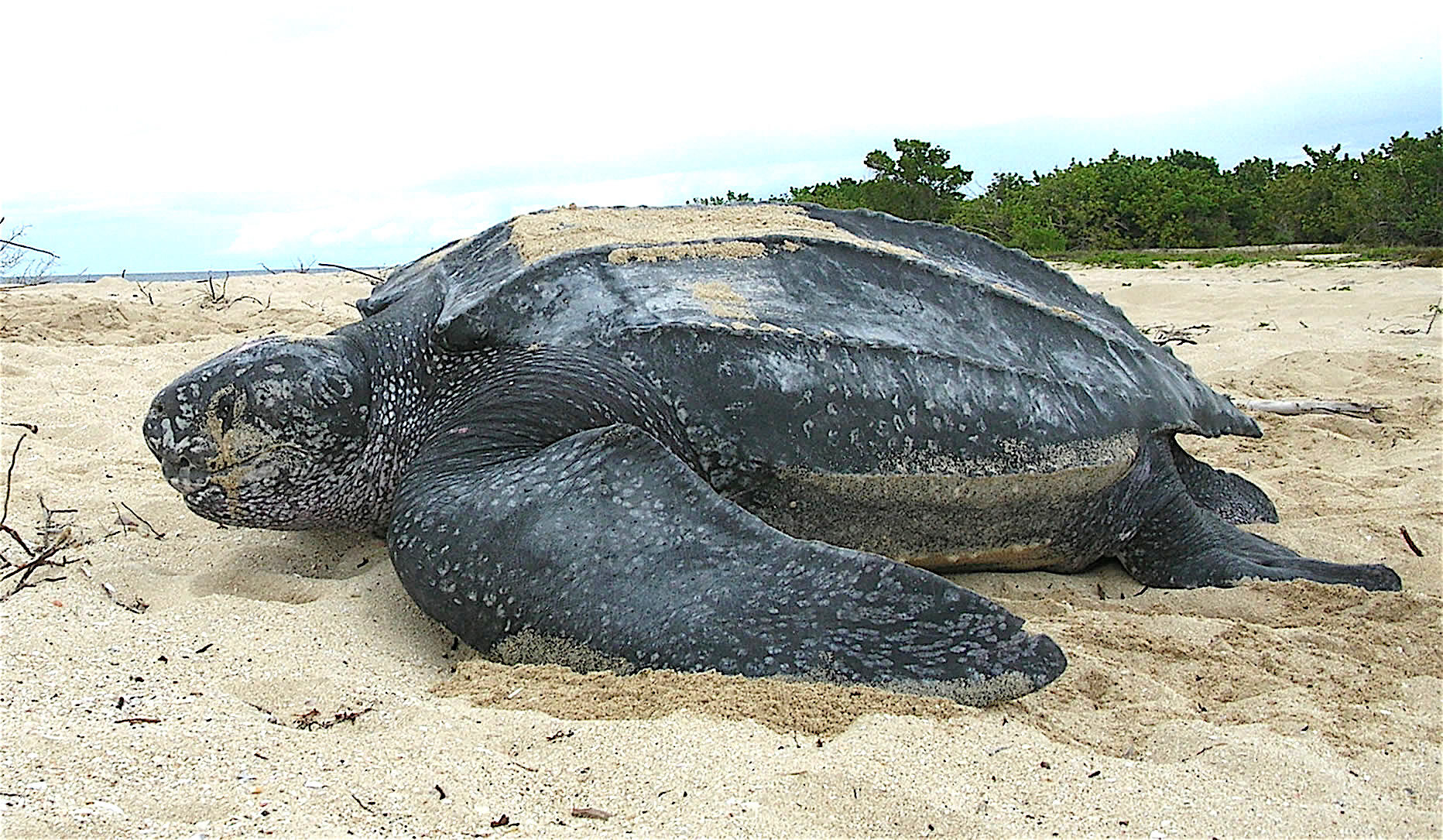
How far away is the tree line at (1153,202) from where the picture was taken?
1182 cm

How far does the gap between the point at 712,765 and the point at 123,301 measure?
5367mm

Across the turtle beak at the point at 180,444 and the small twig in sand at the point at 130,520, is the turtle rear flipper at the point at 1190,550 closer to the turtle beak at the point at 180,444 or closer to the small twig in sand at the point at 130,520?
the turtle beak at the point at 180,444

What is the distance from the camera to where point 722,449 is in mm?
1699

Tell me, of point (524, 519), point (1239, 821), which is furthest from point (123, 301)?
point (1239, 821)

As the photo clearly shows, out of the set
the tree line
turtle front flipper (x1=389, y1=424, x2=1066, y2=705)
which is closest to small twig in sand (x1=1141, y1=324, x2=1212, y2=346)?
turtle front flipper (x1=389, y1=424, x2=1066, y2=705)

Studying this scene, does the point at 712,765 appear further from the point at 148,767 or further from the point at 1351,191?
the point at 1351,191

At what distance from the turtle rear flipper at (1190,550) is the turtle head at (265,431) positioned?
149 cm

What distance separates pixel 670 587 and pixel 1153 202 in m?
13.7

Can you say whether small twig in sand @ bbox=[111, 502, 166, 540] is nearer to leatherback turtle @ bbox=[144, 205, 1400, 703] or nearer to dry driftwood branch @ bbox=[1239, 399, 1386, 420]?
leatherback turtle @ bbox=[144, 205, 1400, 703]

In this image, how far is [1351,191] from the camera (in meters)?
12.6

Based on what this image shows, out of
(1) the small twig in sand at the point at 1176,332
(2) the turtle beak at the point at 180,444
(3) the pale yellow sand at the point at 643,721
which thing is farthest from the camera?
(1) the small twig in sand at the point at 1176,332

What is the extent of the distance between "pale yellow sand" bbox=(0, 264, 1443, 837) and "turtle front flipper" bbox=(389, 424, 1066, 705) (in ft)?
0.17

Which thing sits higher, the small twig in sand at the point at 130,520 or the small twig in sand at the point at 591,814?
the small twig in sand at the point at 591,814

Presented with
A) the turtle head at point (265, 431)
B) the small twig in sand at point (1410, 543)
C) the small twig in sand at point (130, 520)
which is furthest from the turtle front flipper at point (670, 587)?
the small twig in sand at point (1410, 543)
